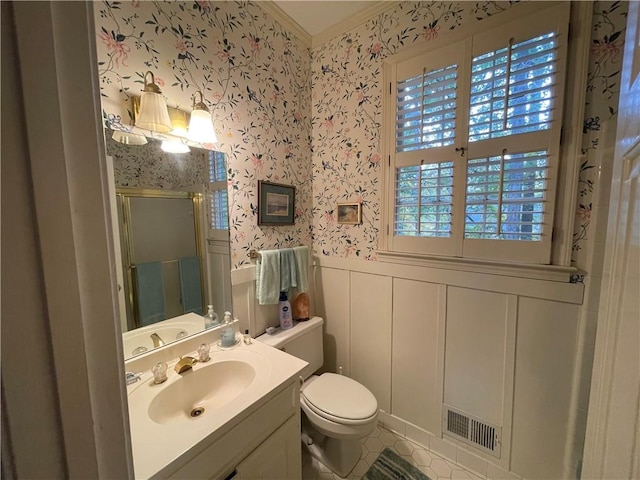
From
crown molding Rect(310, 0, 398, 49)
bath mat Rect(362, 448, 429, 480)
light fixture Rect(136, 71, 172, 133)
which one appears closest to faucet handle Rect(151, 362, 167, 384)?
light fixture Rect(136, 71, 172, 133)

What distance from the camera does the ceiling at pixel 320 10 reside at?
1.42 meters

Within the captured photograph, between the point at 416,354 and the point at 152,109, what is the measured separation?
181 cm

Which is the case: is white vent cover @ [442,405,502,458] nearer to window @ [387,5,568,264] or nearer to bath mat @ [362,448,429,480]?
bath mat @ [362,448,429,480]

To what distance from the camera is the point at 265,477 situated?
963mm

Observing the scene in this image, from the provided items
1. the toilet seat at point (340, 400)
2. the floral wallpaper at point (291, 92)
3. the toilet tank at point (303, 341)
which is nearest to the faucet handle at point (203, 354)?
the toilet tank at point (303, 341)

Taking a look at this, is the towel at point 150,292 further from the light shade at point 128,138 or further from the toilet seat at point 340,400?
the toilet seat at point 340,400

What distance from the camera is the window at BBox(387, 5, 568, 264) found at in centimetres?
108

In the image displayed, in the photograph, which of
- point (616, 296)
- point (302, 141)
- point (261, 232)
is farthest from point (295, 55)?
point (616, 296)

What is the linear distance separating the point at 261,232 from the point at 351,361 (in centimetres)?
111

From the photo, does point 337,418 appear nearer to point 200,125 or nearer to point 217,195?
point 217,195

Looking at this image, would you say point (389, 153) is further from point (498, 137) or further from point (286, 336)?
point (286, 336)

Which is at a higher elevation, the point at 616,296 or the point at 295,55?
the point at 295,55

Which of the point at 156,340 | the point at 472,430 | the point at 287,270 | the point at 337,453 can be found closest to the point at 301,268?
the point at 287,270

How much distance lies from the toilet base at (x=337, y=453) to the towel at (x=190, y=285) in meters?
1.06
